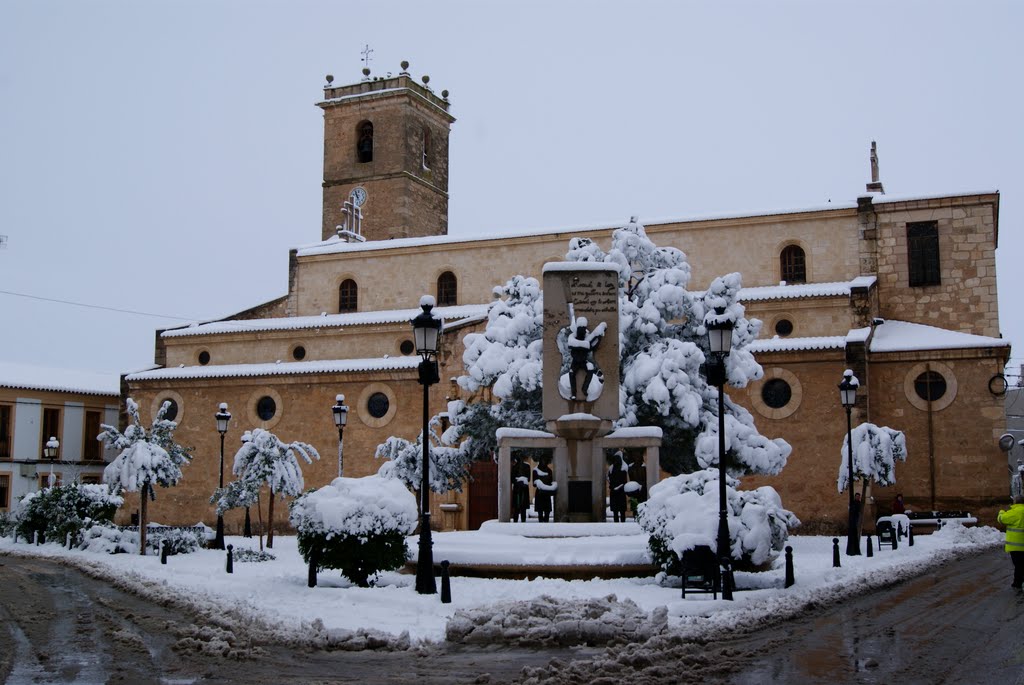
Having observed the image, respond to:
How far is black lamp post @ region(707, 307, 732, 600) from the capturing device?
538 inches

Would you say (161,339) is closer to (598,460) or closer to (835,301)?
(835,301)

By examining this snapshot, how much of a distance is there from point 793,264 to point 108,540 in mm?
20860

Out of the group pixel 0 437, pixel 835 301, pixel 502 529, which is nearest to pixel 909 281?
pixel 835 301

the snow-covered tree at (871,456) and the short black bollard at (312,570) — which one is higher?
the snow-covered tree at (871,456)

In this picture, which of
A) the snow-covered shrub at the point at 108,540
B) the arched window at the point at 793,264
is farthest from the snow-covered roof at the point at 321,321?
the snow-covered shrub at the point at 108,540

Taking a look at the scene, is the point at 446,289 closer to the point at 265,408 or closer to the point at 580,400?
the point at 265,408

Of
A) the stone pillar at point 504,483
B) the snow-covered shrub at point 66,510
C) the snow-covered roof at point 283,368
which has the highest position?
the snow-covered roof at point 283,368

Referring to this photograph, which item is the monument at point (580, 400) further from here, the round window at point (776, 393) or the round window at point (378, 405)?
the round window at point (378, 405)

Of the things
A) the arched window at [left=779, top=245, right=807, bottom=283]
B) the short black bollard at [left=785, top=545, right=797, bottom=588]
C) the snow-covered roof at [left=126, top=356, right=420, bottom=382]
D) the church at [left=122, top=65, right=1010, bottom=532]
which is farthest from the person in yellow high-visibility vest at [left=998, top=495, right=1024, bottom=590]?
the snow-covered roof at [left=126, top=356, right=420, bottom=382]

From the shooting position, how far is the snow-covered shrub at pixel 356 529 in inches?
600

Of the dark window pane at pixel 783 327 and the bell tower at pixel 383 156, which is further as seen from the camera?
the bell tower at pixel 383 156

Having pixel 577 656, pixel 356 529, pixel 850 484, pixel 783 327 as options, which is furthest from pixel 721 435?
pixel 783 327

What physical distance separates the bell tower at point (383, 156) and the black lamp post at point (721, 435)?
32.7m

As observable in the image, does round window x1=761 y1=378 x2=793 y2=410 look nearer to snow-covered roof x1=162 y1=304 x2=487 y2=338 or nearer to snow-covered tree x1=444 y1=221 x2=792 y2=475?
snow-covered tree x1=444 y1=221 x2=792 y2=475
